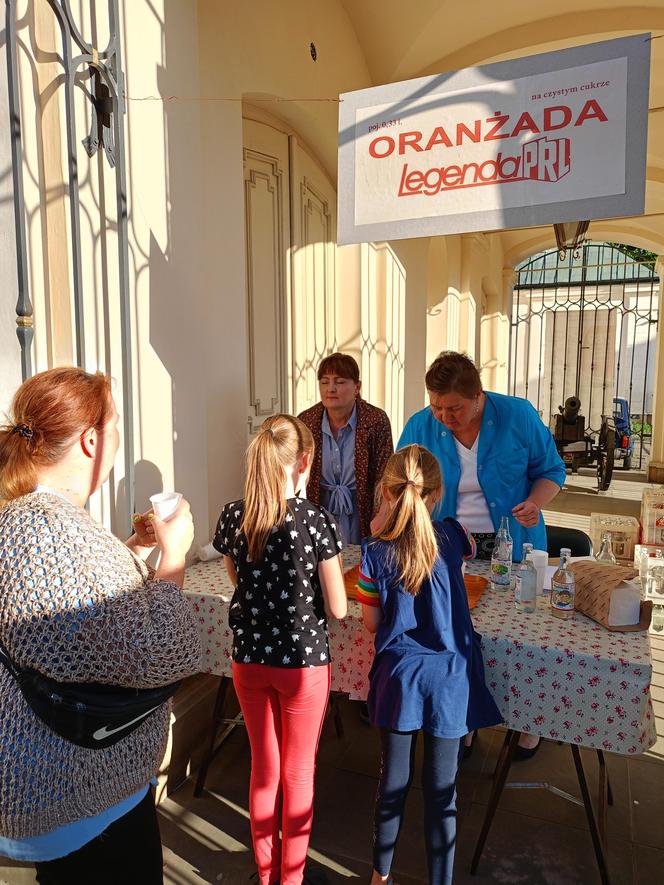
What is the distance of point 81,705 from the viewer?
111cm

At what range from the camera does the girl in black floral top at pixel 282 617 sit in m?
1.85

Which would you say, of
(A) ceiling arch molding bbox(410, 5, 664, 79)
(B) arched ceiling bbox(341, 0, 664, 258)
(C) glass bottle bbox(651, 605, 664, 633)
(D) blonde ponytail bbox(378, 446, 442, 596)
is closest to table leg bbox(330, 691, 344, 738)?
(D) blonde ponytail bbox(378, 446, 442, 596)

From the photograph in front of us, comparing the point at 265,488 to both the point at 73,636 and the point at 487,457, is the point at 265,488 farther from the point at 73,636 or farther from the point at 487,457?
the point at 487,457

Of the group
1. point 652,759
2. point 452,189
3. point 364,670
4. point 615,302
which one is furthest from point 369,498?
point 615,302

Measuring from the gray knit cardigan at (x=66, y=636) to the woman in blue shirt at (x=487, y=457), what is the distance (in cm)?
182

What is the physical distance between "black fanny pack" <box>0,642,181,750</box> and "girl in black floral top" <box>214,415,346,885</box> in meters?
0.70

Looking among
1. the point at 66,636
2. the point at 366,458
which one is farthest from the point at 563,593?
the point at 66,636

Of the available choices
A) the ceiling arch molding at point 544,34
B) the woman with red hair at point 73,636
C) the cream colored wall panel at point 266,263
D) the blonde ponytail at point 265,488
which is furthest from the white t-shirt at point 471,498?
the ceiling arch molding at point 544,34

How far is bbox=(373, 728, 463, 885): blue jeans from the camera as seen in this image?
1883mm

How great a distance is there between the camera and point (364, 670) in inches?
87.7

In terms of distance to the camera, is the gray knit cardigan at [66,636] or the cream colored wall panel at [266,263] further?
the cream colored wall panel at [266,263]

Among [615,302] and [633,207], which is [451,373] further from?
[615,302]

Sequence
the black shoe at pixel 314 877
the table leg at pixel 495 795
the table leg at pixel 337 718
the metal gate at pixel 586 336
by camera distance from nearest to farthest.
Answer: the black shoe at pixel 314 877 → the table leg at pixel 495 795 → the table leg at pixel 337 718 → the metal gate at pixel 586 336

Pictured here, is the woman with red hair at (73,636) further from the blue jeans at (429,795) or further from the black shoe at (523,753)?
the black shoe at (523,753)
